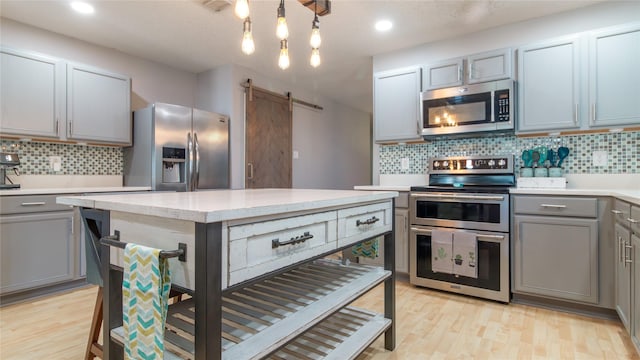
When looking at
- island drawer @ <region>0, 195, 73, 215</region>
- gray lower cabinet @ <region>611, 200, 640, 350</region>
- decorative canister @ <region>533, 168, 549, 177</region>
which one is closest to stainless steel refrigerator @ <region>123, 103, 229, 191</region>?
island drawer @ <region>0, 195, 73, 215</region>

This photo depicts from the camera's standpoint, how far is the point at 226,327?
4.06ft

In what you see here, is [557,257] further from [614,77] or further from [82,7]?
[82,7]

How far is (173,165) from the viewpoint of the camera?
3.59 m

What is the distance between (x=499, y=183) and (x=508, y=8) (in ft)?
4.93

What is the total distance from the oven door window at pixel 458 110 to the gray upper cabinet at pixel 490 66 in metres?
0.18

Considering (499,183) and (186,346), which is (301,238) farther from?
(499,183)

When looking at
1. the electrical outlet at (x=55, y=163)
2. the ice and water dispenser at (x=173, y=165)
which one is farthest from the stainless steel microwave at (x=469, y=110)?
the electrical outlet at (x=55, y=163)

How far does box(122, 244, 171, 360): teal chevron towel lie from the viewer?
90cm

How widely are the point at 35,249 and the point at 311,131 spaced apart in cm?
392

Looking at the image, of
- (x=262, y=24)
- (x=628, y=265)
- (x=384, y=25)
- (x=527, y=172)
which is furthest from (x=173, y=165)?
(x=628, y=265)

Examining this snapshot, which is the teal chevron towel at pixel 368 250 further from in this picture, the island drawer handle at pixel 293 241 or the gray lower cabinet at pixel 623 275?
the gray lower cabinet at pixel 623 275

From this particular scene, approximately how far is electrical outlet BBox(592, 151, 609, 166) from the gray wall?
12.1 feet

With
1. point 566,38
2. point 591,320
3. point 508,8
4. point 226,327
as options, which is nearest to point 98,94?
point 226,327

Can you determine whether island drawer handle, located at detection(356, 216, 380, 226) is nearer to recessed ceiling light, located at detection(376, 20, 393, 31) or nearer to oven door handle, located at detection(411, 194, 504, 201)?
oven door handle, located at detection(411, 194, 504, 201)
